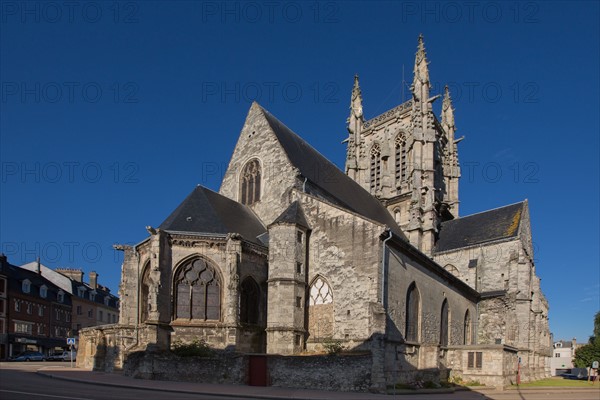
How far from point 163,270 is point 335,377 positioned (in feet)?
26.1

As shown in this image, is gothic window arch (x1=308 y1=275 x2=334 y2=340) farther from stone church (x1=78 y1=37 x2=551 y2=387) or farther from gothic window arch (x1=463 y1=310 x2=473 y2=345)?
gothic window arch (x1=463 y1=310 x2=473 y2=345)

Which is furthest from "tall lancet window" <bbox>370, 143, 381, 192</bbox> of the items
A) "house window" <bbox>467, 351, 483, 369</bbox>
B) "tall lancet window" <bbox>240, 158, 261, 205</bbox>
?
"house window" <bbox>467, 351, 483, 369</bbox>

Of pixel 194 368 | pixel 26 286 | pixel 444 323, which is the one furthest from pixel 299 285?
pixel 26 286

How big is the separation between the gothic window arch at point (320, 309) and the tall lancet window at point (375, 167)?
862 inches

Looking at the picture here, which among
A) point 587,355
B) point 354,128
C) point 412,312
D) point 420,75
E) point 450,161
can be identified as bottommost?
point 587,355

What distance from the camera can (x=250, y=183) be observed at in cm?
2684

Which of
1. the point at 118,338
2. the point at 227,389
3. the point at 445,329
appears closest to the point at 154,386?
the point at 227,389

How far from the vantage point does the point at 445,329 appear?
2758 cm

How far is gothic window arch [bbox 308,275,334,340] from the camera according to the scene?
20.7 meters

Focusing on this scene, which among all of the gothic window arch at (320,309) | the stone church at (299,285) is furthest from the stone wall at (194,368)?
the gothic window arch at (320,309)

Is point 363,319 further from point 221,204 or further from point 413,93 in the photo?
point 413,93

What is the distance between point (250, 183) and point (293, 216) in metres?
6.11

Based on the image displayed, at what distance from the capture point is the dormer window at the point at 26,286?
1842 inches

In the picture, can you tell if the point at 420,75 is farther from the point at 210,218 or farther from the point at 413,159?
the point at 210,218
